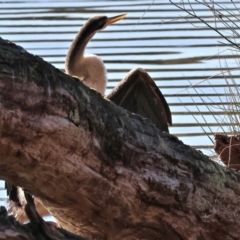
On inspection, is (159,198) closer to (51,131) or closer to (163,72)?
(51,131)

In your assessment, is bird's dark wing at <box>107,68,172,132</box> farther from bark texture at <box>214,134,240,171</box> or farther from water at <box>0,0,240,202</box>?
bark texture at <box>214,134,240,171</box>

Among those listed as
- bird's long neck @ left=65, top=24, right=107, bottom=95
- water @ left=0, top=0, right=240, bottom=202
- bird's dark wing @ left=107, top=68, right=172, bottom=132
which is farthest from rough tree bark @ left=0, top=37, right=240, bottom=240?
bird's long neck @ left=65, top=24, right=107, bottom=95

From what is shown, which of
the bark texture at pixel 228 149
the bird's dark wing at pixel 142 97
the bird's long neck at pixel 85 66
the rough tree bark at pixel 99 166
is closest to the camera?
the rough tree bark at pixel 99 166

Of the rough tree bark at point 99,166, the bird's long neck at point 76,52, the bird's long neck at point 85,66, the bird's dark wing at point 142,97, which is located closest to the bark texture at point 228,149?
the rough tree bark at point 99,166

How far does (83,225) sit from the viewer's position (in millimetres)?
2604

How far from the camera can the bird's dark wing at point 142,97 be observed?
4812 millimetres

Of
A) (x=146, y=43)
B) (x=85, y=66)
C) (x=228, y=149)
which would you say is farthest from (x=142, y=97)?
(x=146, y=43)

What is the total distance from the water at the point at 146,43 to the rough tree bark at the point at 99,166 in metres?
2.52

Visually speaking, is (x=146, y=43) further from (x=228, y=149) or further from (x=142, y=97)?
(x=228, y=149)

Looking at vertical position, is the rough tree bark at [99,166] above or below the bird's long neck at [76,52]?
below

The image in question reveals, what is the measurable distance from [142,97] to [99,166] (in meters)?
2.58

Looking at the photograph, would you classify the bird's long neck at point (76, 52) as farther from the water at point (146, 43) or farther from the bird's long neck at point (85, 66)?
the water at point (146, 43)

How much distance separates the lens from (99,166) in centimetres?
241

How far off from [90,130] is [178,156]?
12.2 inches
